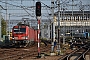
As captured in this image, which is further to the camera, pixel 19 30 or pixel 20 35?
pixel 19 30

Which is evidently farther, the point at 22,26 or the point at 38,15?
the point at 22,26

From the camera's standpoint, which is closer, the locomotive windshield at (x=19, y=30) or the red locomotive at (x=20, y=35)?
the red locomotive at (x=20, y=35)

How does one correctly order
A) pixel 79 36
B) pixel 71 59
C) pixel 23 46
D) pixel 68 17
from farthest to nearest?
pixel 68 17, pixel 79 36, pixel 23 46, pixel 71 59

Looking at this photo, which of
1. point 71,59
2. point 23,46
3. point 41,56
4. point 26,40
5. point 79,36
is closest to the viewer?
point 71,59

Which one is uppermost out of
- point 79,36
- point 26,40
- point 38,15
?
point 38,15

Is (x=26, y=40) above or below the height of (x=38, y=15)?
below

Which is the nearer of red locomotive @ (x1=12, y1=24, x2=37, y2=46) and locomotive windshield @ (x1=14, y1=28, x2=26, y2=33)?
red locomotive @ (x1=12, y1=24, x2=37, y2=46)

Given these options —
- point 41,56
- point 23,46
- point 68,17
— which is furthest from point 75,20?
point 41,56

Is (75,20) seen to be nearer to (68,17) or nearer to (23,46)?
(68,17)

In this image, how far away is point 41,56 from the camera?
19.7 metres

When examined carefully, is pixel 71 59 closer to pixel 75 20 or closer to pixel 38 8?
pixel 38 8

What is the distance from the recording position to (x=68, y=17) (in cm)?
8800

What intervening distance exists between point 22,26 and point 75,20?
54.2 m

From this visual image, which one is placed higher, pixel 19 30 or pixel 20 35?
pixel 19 30
